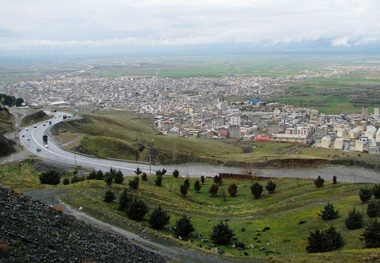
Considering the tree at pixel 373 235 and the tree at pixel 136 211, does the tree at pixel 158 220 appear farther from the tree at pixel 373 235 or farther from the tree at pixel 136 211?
the tree at pixel 373 235

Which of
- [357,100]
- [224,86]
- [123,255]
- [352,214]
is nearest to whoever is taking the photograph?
[123,255]

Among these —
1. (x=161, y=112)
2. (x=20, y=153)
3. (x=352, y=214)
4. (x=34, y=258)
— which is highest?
(x=34, y=258)

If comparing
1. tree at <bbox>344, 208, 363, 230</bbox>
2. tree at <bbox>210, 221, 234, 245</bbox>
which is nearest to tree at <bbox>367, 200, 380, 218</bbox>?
tree at <bbox>344, 208, 363, 230</bbox>

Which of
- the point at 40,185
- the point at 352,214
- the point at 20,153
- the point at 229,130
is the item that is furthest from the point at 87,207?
the point at 229,130

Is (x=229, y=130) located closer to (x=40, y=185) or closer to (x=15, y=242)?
(x=40, y=185)

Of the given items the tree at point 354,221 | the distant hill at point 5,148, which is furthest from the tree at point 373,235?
the distant hill at point 5,148

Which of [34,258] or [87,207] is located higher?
[34,258]

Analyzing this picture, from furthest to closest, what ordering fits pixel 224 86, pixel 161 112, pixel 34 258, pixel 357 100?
pixel 224 86 < pixel 357 100 < pixel 161 112 < pixel 34 258
